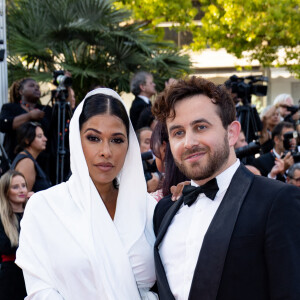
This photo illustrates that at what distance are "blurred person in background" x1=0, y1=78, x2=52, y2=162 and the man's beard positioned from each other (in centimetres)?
450

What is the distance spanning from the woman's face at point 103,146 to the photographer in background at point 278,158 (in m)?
3.77

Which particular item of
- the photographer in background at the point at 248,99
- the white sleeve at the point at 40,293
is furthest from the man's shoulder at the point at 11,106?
the white sleeve at the point at 40,293

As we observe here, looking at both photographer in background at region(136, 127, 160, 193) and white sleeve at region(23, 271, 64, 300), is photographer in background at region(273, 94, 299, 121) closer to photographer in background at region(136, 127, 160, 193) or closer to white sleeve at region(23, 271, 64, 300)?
photographer in background at region(136, 127, 160, 193)

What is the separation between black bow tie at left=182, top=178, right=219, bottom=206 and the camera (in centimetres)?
244

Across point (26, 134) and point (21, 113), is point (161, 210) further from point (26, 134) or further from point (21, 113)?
point (21, 113)

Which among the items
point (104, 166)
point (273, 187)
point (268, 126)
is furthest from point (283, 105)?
point (273, 187)

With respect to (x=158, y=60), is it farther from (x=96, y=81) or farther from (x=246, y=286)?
(x=246, y=286)

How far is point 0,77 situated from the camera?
23.7 ft

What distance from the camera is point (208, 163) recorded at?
2.42 meters

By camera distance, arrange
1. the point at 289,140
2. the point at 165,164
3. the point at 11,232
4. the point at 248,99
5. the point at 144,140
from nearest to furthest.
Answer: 1. the point at 165,164
2. the point at 11,232
3. the point at 144,140
4. the point at 289,140
5. the point at 248,99

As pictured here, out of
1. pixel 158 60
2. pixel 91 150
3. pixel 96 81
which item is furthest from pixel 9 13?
pixel 91 150

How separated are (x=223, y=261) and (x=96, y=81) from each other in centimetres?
753

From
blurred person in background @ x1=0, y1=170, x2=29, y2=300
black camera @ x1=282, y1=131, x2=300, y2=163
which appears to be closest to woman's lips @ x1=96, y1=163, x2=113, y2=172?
blurred person in background @ x1=0, y1=170, x2=29, y2=300

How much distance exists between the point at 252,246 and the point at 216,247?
0.15 metres
